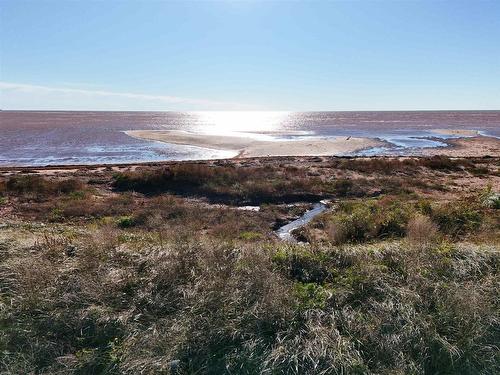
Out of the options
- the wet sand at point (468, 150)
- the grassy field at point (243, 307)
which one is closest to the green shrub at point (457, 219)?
the grassy field at point (243, 307)

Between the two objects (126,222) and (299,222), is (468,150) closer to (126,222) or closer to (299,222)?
(299,222)

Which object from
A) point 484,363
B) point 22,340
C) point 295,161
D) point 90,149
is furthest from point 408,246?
point 90,149

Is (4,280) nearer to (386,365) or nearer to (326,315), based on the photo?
(326,315)

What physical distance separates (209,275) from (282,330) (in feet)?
4.85

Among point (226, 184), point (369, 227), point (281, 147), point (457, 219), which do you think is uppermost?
point (457, 219)

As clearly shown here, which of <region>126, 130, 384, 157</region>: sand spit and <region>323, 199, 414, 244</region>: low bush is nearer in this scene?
<region>323, 199, 414, 244</region>: low bush

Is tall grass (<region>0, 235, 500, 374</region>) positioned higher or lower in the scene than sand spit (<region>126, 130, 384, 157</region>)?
higher

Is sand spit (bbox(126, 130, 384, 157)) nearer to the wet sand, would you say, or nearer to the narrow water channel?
Answer: the wet sand

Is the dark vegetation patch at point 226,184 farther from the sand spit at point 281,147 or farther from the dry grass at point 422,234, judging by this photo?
the sand spit at point 281,147

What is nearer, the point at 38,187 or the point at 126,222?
the point at 126,222

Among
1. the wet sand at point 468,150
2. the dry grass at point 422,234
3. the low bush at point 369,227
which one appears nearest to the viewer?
the dry grass at point 422,234

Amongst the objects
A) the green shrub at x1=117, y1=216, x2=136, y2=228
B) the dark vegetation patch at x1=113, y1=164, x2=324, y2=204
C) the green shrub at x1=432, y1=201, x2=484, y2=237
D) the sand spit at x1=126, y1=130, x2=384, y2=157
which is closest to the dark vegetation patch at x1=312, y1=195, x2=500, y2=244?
the green shrub at x1=432, y1=201, x2=484, y2=237

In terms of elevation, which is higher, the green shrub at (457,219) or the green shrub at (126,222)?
the green shrub at (457,219)

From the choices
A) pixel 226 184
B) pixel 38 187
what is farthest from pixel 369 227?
pixel 38 187
